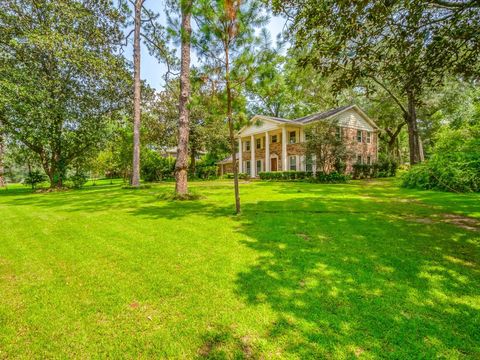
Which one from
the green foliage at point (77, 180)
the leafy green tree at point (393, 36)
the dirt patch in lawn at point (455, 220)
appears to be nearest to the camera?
the leafy green tree at point (393, 36)

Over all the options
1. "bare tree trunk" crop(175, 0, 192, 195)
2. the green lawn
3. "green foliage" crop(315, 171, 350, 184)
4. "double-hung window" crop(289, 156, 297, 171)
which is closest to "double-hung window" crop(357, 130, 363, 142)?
"double-hung window" crop(289, 156, 297, 171)

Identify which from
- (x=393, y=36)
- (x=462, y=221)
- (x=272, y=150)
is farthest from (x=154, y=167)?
(x=462, y=221)

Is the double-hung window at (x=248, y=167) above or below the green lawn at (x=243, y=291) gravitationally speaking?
above

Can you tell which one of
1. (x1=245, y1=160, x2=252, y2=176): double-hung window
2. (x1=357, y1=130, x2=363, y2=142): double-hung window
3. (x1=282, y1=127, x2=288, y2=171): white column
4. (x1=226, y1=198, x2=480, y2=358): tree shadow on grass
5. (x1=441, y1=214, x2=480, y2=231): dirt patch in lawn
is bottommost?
(x1=226, y1=198, x2=480, y2=358): tree shadow on grass

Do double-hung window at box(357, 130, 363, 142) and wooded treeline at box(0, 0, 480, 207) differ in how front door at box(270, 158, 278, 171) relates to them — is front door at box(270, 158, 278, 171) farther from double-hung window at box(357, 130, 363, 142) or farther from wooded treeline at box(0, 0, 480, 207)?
double-hung window at box(357, 130, 363, 142)

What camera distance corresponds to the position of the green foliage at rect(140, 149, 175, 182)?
85.0ft

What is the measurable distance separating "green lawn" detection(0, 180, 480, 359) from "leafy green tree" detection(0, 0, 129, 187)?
43.6 ft

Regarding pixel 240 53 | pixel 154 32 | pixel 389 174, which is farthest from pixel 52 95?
pixel 389 174

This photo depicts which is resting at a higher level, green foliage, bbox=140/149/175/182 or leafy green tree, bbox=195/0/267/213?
leafy green tree, bbox=195/0/267/213

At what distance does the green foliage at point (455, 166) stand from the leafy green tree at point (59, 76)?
20053 millimetres

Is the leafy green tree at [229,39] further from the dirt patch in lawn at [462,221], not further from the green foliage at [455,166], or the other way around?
the green foliage at [455,166]

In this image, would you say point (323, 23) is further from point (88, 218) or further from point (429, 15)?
point (88, 218)

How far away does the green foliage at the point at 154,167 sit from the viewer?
25.9 m

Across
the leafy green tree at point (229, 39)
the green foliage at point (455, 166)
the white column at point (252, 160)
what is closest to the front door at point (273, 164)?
the white column at point (252, 160)
